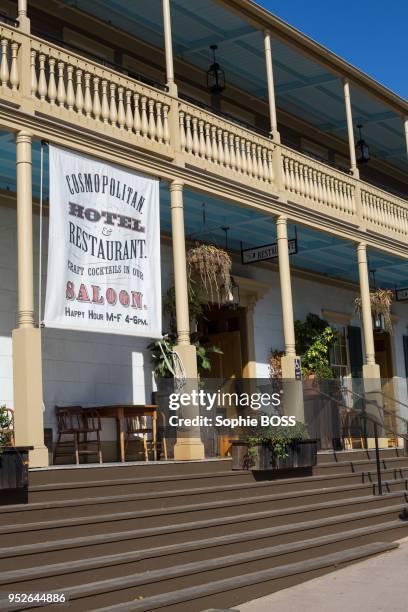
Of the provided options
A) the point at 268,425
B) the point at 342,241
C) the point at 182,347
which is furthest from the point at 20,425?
the point at 342,241

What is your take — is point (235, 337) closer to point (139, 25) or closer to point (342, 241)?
point (342, 241)

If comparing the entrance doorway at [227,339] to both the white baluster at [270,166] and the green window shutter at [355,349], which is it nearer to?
the white baluster at [270,166]

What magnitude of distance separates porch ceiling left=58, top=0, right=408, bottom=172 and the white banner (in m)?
3.33

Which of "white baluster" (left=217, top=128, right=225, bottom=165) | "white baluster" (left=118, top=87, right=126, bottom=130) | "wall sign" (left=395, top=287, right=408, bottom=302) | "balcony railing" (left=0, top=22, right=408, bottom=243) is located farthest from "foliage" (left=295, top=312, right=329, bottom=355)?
"white baluster" (left=118, top=87, right=126, bottom=130)

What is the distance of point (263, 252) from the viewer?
1409 centimetres

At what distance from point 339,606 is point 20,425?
3.31 m

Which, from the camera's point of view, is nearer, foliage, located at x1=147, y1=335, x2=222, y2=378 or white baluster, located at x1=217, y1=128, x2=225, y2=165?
white baluster, located at x1=217, y1=128, x2=225, y2=165

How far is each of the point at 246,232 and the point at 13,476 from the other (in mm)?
8108

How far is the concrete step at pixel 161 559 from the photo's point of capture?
6078 mm

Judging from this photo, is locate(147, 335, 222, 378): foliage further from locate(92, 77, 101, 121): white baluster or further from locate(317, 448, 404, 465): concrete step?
locate(92, 77, 101, 121): white baluster

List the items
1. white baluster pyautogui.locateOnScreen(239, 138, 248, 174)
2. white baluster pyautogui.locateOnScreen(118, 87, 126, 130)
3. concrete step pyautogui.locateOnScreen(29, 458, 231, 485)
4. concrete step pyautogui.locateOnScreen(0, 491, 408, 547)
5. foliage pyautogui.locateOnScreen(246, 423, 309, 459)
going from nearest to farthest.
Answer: concrete step pyautogui.locateOnScreen(0, 491, 408, 547) → concrete step pyautogui.locateOnScreen(29, 458, 231, 485) → foliage pyautogui.locateOnScreen(246, 423, 309, 459) → white baluster pyautogui.locateOnScreen(118, 87, 126, 130) → white baluster pyautogui.locateOnScreen(239, 138, 248, 174)

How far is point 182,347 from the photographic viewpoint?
391 inches

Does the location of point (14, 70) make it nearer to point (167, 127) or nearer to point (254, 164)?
point (167, 127)

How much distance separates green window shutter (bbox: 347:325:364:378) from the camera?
17719 mm
